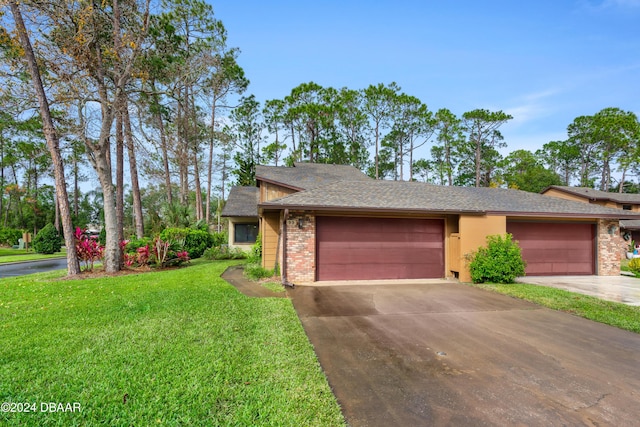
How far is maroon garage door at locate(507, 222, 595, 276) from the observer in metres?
10.7

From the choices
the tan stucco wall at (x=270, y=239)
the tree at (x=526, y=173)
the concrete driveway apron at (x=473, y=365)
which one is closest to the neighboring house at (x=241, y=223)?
the tan stucco wall at (x=270, y=239)

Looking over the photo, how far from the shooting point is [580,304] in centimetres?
653

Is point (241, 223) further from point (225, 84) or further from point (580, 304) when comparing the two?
point (580, 304)

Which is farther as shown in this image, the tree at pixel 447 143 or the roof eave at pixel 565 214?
the tree at pixel 447 143

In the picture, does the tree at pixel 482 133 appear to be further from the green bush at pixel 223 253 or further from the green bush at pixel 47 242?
the green bush at pixel 47 242

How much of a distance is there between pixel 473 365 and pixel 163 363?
12.2 feet

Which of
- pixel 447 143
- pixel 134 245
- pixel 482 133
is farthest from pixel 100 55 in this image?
pixel 482 133

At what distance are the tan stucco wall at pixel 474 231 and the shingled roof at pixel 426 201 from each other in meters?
0.26

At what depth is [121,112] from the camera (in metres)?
11.3

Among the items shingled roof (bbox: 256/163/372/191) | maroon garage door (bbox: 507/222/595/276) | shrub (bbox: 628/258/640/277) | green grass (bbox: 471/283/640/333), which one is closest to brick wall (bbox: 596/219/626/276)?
maroon garage door (bbox: 507/222/595/276)

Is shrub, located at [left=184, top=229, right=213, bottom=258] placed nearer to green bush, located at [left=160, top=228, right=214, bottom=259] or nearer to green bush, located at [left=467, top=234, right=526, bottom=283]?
green bush, located at [left=160, top=228, right=214, bottom=259]

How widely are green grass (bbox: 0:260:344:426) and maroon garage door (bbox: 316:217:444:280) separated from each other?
3.33 meters

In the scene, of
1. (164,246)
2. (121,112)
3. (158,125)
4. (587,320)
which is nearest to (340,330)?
(587,320)

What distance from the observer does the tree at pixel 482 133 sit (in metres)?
33.3
